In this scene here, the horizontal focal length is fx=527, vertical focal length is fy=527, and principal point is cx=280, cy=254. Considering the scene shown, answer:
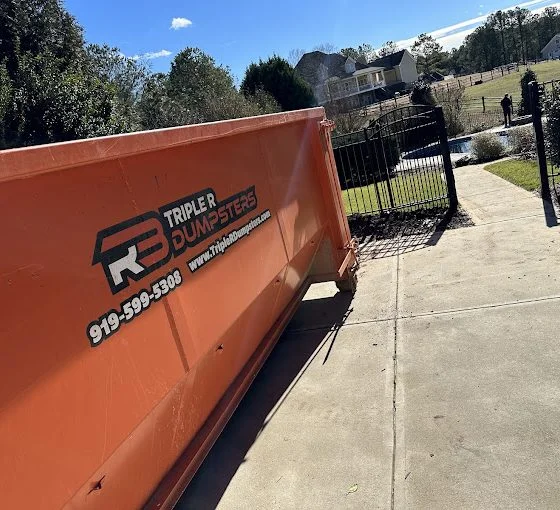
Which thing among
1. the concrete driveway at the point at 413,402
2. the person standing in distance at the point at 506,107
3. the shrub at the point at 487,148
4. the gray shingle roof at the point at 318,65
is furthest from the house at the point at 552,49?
the concrete driveway at the point at 413,402

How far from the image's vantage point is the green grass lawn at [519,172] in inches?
391

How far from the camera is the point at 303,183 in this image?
5.56 meters

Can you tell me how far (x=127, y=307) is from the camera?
243cm

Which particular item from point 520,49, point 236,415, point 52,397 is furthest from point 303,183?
point 520,49

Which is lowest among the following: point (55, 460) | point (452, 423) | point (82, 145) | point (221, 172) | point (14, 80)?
point (452, 423)

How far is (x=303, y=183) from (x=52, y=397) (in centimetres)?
398

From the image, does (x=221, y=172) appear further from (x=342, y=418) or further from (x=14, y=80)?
(x=14, y=80)

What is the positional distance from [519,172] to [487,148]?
4155mm

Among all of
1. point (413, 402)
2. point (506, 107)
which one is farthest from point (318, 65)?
point (413, 402)

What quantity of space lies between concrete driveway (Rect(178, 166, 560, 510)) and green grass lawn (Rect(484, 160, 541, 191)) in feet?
12.5

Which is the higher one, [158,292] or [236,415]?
[158,292]

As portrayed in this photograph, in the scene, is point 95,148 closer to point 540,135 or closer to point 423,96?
point 540,135

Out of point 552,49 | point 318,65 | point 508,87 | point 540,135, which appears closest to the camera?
point 540,135

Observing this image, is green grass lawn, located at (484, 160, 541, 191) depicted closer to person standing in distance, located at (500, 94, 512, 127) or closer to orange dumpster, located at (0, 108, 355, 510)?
orange dumpster, located at (0, 108, 355, 510)
